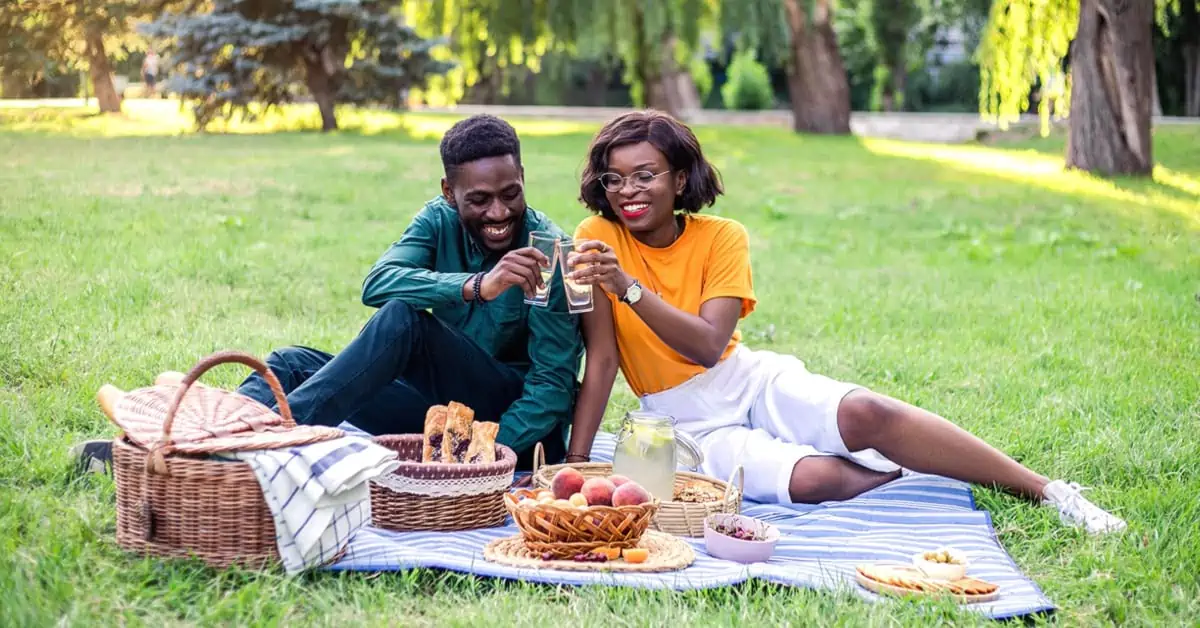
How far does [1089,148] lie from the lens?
14.4 metres

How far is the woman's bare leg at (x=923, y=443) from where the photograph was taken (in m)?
3.97

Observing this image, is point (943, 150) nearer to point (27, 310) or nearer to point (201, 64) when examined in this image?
point (201, 64)

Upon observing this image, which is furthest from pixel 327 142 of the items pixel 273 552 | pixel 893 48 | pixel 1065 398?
pixel 893 48

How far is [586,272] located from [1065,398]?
9.25 ft

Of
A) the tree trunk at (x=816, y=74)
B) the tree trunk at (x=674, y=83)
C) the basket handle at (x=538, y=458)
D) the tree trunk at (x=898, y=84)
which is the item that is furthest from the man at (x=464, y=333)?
the tree trunk at (x=898, y=84)

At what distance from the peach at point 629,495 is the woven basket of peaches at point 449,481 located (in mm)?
445

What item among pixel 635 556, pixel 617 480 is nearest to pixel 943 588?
pixel 635 556

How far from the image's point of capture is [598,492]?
11.2 ft

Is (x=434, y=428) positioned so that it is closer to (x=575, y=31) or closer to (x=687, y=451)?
(x=687, y=451)

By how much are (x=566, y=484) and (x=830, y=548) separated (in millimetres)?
804

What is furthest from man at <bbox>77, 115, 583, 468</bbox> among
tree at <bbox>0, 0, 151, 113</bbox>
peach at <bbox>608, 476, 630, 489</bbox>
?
tree at <bbox>0, 0, 151, 113</bbox>

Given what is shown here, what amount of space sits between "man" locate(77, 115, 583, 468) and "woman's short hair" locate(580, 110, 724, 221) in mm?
232

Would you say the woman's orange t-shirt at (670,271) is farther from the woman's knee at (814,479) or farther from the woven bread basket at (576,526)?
the woven bread basket at (576,526)

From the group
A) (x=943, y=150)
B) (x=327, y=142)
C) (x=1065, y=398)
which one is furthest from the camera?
(x=943, y=150)
